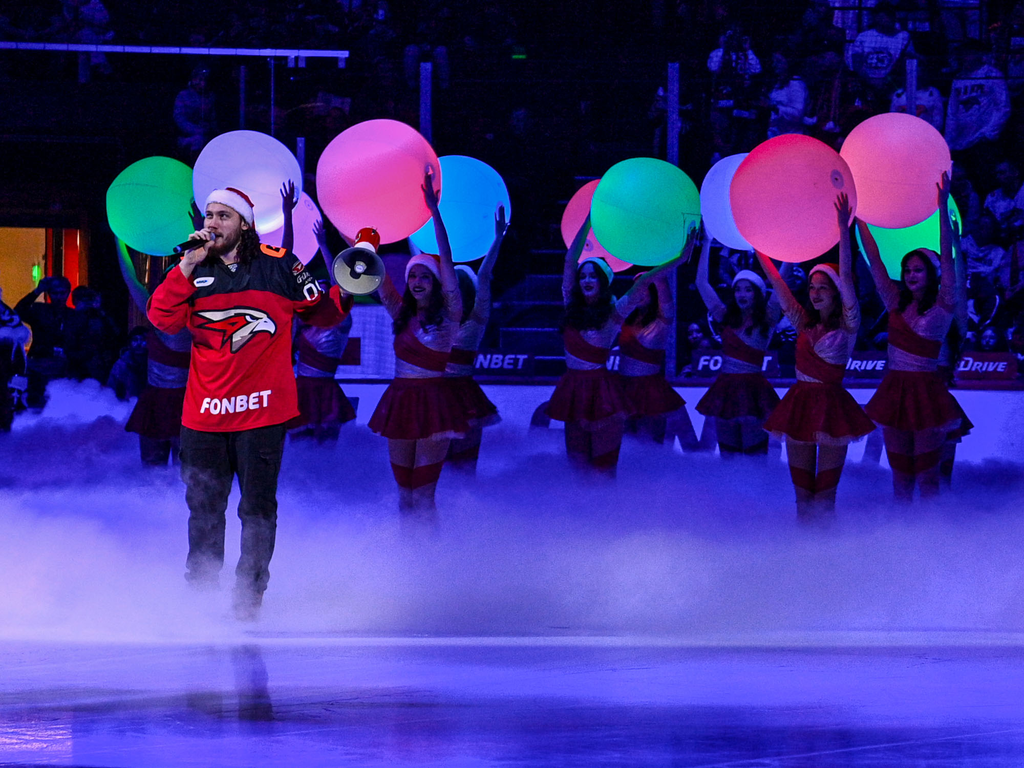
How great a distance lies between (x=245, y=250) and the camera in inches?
138

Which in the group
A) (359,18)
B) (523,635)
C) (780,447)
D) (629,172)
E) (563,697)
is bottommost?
(780,447)

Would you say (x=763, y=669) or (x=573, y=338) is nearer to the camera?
(x=763, y=669)

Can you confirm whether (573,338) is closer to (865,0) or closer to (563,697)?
(563,697)

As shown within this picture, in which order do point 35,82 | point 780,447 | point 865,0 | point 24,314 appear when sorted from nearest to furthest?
1. point 780,447
2. point 24,314
3. point 35,82
4. point 865,0

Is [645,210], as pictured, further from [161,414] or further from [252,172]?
[161,414]

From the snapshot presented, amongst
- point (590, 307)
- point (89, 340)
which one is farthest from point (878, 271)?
point (89, 340)

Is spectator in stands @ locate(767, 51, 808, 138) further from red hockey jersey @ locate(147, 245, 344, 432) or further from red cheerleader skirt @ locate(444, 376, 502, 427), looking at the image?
red hockey jersey @ locate(147, 245, 344, 432)

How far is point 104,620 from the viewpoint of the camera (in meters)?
3.57

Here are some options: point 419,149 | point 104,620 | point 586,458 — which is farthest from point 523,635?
point 586,458

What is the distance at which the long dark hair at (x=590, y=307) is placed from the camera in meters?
5.75

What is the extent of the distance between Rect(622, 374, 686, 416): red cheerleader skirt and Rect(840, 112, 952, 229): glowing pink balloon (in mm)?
1463

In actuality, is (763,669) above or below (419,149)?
below

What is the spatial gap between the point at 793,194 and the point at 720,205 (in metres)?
1.00

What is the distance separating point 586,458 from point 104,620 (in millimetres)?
2840
